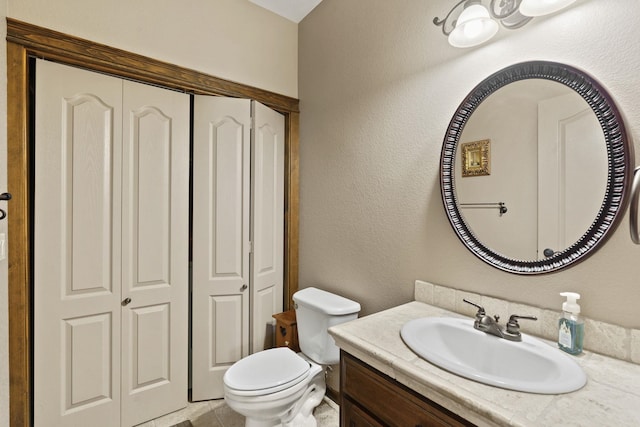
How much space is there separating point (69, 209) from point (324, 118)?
157cm

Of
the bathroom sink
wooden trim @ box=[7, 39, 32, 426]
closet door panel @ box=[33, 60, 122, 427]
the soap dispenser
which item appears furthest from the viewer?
closet door panel @ box=[33, 60, 122, 427]

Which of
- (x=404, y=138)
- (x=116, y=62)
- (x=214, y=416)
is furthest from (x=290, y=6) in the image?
(x=214, y=416)

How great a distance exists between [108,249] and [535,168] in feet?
6.80

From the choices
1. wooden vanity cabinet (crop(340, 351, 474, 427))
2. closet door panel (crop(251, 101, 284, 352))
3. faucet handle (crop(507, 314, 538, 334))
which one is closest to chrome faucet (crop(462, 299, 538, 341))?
faucet handle (crop(507, 314, 538, 334))

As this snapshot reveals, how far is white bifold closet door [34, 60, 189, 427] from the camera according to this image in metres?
1.51

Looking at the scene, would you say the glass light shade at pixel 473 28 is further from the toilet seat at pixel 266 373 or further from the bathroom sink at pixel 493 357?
the toilet seat at pixel 266 373

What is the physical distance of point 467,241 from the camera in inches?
50.9

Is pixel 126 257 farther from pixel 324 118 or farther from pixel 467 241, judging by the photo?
pixel 467 241

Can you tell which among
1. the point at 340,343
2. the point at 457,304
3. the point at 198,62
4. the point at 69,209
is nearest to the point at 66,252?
the point at 69,209

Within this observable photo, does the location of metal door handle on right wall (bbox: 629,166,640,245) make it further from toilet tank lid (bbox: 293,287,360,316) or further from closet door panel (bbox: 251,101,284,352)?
closet door panel (bbox: 251,101,284,352)

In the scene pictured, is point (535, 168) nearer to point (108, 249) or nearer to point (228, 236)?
point (228, 236)

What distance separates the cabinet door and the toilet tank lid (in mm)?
477

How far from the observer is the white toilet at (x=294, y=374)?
1415 millimetres

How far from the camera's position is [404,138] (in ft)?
5.14
